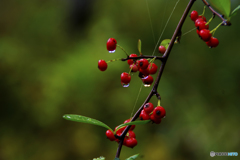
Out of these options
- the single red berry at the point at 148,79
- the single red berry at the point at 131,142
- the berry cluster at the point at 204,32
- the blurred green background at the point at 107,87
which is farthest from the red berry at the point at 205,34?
the blurred green background at the point at 107,87

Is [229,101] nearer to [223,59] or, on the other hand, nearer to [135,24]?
[223,59]

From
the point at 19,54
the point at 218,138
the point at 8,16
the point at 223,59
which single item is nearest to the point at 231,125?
the point at 218,138

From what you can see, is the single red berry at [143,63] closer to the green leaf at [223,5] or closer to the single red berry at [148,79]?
the single red berry at [148,79]

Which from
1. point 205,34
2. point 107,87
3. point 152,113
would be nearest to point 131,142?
point 152,113

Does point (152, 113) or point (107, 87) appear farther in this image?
point (107, 87)

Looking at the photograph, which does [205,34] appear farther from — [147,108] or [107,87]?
[107,87]

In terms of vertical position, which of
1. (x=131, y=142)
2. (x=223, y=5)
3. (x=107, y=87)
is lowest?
(x=107, y=87)
